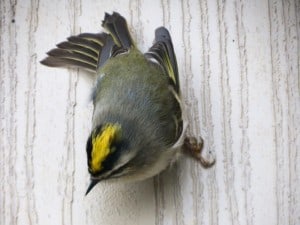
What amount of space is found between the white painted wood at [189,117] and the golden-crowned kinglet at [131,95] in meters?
0.05

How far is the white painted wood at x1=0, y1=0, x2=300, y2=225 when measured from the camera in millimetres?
2189

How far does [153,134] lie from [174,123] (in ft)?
0.32

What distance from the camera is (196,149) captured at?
220cm

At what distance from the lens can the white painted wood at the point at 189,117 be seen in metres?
2.19

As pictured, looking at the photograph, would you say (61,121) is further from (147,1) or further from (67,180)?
(147,1)

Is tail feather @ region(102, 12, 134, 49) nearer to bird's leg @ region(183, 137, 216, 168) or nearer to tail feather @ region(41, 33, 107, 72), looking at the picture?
tail feather @ region(41, 33, 107, 72)

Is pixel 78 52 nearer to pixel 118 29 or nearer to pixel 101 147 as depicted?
pixel 118 29

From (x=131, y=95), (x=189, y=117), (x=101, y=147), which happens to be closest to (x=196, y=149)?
(x=189, y=117)

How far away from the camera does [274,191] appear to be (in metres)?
2.19

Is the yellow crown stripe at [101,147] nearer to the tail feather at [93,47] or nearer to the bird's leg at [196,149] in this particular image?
the bird's leg at [196,149]

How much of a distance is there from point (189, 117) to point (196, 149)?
0.39ft

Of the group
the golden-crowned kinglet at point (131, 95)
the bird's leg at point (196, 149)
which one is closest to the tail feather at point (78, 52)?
the golden-crowned kinglet at point (131, 95)

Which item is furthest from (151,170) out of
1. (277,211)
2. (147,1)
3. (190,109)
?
(147,1)

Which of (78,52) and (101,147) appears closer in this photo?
(101,147)
